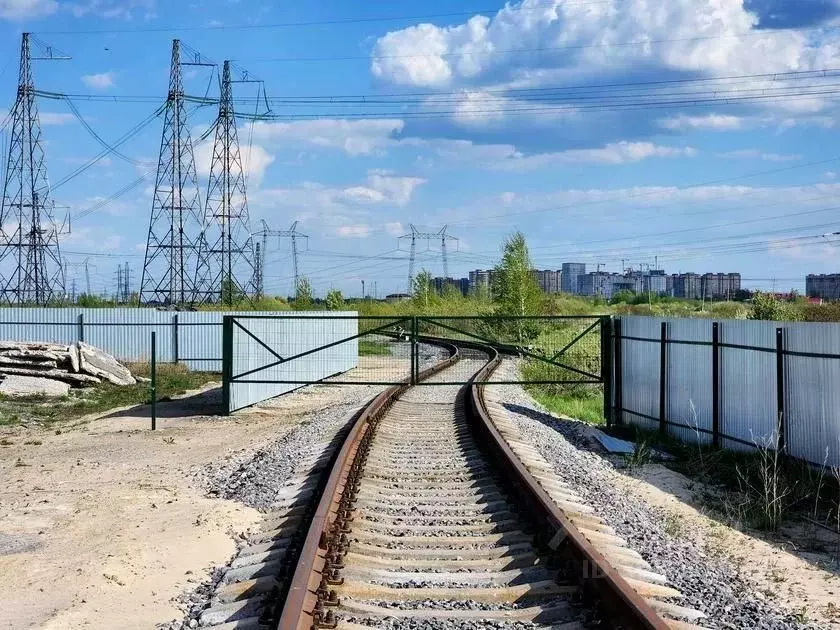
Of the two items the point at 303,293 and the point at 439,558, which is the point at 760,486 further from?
the point at 303,293

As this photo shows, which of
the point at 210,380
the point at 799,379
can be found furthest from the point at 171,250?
the point at 799,379

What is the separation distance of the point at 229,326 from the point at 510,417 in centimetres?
620

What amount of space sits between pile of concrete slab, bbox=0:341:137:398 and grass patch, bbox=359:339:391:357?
1387 centimetres

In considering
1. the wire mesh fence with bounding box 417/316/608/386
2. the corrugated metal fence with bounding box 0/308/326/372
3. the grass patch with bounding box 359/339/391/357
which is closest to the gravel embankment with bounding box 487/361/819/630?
the wire mesh fence with bounding box 417/316/608/386

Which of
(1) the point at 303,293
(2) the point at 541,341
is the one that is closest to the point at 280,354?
(2) the point at 541,341

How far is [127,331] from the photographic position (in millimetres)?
36625

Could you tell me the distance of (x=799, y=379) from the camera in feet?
38.7

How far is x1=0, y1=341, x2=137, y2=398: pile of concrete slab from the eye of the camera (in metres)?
26.2

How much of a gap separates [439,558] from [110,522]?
3.66m

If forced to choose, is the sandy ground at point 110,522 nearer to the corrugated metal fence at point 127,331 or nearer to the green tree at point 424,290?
the corrugated metal fence at point 127,331

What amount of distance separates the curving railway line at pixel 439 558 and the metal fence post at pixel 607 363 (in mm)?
6207

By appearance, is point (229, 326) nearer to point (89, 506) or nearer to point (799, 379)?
point (89, 506)

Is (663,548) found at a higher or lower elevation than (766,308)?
lower

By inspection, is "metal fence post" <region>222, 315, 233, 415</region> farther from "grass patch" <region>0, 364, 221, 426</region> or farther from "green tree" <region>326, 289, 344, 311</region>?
"green tree" <region>326, 289, 344, 311</region>
